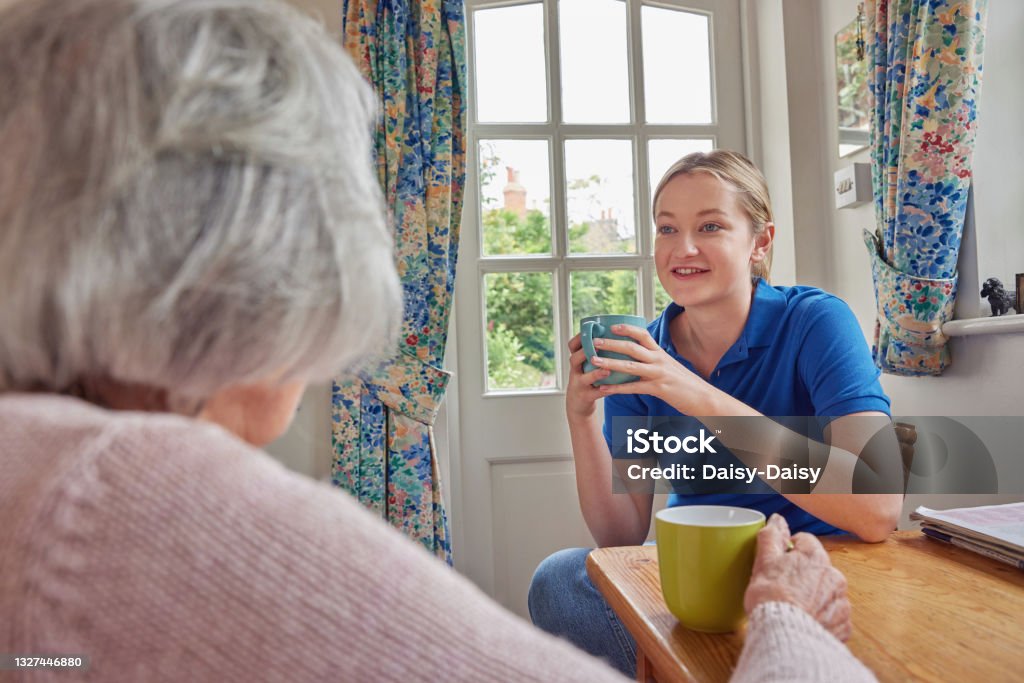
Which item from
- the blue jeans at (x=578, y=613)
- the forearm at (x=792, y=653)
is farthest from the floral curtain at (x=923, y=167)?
the forearm at (x=792, y=653)

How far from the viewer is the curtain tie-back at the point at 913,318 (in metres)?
1.52

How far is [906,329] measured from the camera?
61.4 inches

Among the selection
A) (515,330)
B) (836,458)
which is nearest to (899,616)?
(836,458)

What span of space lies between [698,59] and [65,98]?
7.41 ft

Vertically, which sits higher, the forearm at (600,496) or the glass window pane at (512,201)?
the glass window pane at (512,201)

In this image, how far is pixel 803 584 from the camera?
536 mm

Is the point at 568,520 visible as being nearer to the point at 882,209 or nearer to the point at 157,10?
the point at 882,209

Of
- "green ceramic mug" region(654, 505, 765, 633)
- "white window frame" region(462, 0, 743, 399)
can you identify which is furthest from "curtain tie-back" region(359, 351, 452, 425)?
"green ceramic mug" region(654, 505, 765, 633)

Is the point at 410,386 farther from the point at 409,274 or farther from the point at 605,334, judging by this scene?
the point at 605,334

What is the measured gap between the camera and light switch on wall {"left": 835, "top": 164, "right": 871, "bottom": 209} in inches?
73.7

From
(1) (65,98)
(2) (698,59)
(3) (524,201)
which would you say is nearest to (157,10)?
(1) (65,98)

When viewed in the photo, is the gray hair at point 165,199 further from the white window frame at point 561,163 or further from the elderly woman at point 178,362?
the white window frame at point 561,163

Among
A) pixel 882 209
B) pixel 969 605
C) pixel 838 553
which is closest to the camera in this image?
pixel 969 605

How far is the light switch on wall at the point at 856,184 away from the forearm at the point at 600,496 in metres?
1.08
